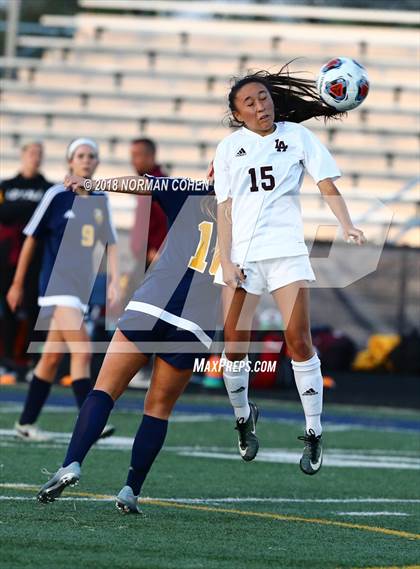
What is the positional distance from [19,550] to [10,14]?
15043 mm

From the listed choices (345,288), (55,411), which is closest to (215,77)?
(345,288)

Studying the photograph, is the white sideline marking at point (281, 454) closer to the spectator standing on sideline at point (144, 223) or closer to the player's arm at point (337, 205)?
the spectator standing on sideline at point (144, 223)

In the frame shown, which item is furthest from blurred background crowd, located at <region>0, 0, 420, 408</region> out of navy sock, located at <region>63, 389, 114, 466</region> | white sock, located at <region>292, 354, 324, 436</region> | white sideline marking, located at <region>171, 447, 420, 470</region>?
navy sock, located at <region>63, 389, 114, 466</region>

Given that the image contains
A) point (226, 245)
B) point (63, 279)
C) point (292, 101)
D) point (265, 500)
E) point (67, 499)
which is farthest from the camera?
point (63, 279)

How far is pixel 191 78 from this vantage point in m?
19.2

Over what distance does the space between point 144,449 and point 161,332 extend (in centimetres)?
50

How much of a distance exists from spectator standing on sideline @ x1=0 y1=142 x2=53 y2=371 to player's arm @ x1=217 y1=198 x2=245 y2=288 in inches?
258

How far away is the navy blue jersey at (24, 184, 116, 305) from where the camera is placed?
340 inches

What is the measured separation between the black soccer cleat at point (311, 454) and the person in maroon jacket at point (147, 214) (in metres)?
3.98

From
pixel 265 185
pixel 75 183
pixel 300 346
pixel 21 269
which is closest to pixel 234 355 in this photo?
pixel 300 346

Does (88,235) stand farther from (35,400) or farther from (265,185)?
(265,185)

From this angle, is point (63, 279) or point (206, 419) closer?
point (63, 279)

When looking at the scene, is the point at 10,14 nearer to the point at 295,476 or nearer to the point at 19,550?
the point at 295,476

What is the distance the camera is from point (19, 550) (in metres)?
4.41
